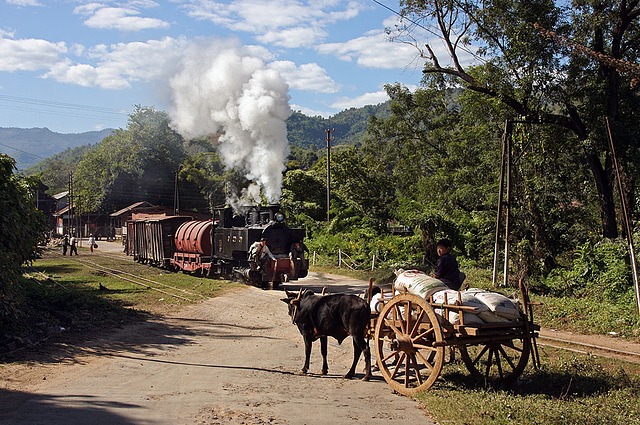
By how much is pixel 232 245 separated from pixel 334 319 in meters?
13.8

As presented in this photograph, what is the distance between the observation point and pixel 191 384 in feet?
25.0

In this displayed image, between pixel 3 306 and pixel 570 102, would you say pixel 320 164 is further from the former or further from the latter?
pixel 3 306

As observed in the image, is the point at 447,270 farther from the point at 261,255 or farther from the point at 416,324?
the point at 261,255

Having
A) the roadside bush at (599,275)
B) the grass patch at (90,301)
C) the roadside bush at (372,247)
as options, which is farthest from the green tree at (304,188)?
the roadside bush at (599,275)

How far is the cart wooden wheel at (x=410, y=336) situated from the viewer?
6.69 meters

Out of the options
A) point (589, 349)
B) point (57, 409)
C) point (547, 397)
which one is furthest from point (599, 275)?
point (57, 409)

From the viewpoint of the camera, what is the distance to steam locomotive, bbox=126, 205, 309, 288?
20125 mm

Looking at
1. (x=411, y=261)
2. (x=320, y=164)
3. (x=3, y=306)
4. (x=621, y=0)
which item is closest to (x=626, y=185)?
(x=621, y=0)

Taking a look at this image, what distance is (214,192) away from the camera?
66.3 m

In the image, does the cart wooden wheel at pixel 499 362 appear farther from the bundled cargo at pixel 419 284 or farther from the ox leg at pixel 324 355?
the ox leg at pixel 324 355

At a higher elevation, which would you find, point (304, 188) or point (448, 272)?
point (304, 188)

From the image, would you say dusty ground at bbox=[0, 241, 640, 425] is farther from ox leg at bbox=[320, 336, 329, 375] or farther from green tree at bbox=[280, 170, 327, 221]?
green tree at bbox=[280, 170, 327, 221]

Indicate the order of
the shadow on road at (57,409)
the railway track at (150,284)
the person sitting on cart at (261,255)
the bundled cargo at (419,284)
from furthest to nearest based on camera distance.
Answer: the person sitting on cart at (261,255) → the railway track at (150,284) → the bundled cargo at (419,284) → the shadow on road at (57,409)

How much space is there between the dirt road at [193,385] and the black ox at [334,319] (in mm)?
416
